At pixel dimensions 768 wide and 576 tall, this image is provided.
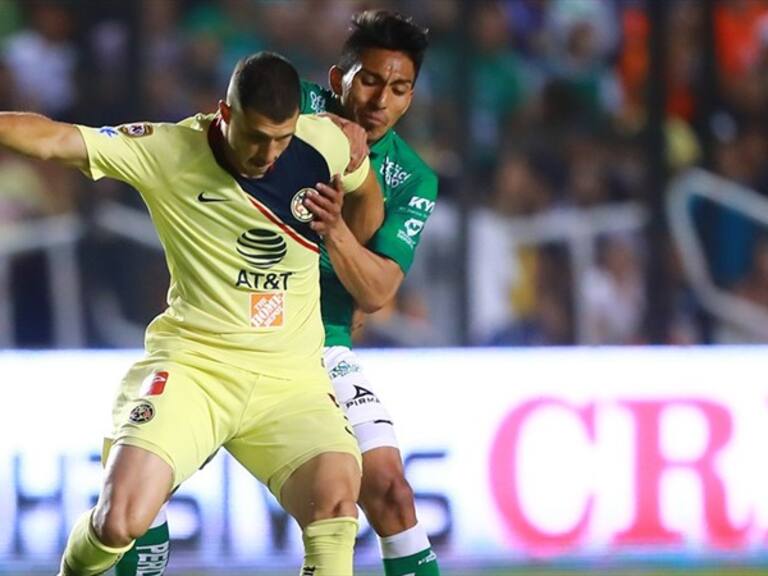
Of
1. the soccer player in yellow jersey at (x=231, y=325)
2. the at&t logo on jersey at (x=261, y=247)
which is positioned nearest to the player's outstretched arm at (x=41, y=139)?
the soccer player in yellow jersey at (x=231, y=325)

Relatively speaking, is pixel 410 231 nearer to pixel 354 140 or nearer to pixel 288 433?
pixel 354 140

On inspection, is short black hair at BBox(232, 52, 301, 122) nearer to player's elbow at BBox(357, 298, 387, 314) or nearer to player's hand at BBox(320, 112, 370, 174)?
player's hand at BBox(320, 112, 370, 174)

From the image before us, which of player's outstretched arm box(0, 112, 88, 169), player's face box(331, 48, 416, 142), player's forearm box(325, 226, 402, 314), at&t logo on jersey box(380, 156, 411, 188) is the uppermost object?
player's face box(331, 48, 416, 142)

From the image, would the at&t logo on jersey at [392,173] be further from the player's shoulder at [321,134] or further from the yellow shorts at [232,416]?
the yellow shorts at [232,416]

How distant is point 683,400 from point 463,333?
1.43 m

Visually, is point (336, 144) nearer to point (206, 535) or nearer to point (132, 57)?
point (206, 535)

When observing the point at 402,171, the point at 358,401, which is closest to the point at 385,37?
the point at 402,171

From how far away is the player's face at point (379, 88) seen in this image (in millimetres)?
5996

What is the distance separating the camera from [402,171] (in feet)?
20.4

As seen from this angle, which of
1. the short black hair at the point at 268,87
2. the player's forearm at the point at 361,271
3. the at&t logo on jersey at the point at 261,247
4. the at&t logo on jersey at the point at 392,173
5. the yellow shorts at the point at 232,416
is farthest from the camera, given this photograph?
the at&t logo on jersey at the point at 392,173

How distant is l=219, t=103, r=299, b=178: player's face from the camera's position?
17.2 feet

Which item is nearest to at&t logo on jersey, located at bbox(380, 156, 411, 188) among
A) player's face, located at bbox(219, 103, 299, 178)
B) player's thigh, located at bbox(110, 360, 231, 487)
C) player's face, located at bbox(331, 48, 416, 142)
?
player's face, located at bbox(331, 48, 416, 142)

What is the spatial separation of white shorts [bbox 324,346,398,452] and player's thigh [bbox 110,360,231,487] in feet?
1.82

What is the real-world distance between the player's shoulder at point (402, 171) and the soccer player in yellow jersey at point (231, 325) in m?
0.46
